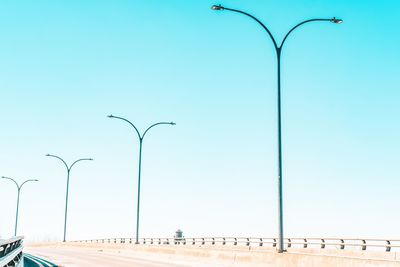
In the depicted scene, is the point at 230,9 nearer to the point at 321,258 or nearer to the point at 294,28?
the point at 294,28

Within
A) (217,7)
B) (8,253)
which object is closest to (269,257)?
(8,253)

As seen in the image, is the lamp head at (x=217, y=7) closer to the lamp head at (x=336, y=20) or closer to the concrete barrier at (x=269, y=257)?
the lamp head at (x=336, y=20)

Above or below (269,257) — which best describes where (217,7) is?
above

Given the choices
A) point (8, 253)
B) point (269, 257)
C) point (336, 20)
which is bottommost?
point (269, 257)

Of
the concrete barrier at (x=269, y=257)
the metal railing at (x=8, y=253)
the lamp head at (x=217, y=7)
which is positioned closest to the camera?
the metal railing at (x=8, y=253)

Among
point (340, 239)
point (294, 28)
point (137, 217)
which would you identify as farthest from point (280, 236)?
point (137, 217)

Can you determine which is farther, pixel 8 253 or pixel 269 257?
pixel 269 257

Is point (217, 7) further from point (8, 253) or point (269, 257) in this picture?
point (8, 253)

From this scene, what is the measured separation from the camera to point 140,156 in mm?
44031

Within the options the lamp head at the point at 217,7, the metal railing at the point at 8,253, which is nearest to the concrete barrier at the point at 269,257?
the metal railing at the point at 8,253

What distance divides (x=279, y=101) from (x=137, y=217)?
2466 centimetres

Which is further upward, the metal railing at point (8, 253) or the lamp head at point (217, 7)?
the lamp head at point (217, 7)

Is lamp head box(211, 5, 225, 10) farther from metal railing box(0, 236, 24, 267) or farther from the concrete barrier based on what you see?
metal railing box(0, 236, 24, 267)

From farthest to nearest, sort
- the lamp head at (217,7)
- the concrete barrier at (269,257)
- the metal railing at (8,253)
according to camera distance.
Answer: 1. the lamp head at (217,7)
2. the concrete barrier at (269,257)
3. the metal railing at (8,253)
